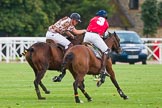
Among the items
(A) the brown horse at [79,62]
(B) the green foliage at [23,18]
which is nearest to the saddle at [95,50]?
(A) the brown horse at [79,62]

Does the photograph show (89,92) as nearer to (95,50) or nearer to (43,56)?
(43,56)

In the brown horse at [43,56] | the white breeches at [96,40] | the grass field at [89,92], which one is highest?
the white breeches at [96,40]

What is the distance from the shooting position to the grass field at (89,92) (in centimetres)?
2159

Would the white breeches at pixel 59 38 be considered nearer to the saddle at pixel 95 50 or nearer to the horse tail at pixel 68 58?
the saddle at pixel 95 50

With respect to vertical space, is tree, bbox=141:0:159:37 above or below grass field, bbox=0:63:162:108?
below

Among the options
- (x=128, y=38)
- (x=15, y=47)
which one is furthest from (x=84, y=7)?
(x=128, y=38)

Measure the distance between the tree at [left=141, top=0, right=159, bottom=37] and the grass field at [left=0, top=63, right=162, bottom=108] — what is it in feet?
166

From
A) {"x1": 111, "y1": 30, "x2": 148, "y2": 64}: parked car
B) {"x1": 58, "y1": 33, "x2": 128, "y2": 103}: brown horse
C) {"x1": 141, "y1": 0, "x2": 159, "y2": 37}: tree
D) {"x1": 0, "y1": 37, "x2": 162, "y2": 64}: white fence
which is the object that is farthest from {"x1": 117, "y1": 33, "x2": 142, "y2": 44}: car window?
{"x1": 141, "y1": 0, "x2": 159, "y2": 37}: tree

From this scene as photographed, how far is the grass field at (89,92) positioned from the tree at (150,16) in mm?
50648

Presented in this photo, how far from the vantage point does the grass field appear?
2159cm

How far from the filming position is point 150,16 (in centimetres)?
8569

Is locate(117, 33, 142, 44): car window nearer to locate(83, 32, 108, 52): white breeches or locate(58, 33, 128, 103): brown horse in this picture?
locate(83, 32, 108, 52): white breeches

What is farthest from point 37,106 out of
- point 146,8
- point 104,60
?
point 146,8

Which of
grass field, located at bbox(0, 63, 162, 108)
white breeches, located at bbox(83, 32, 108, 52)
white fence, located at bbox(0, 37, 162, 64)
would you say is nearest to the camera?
grass field, located at bbox(0, 63, 162, 108)
